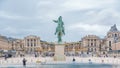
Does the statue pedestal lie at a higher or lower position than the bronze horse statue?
lower

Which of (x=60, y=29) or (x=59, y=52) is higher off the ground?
(x=60, y=29)

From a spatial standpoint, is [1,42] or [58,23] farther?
[1,42]

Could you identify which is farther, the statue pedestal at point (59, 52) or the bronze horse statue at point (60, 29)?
the bronze horse statue at point (60, 29)

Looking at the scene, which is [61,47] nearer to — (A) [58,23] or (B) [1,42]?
(A) [58,23]

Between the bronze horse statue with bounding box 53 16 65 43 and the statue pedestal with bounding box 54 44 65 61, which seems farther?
the bronze horse statue with bounding box 53 16 65 43

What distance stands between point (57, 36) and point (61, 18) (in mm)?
3122

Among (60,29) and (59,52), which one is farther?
(60,29)

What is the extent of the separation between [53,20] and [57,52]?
209 inches

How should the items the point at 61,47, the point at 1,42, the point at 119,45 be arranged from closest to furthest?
the point at 61,47 → the point at 119,45 → the point at 1,42

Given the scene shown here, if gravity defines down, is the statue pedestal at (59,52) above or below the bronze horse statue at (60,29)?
below

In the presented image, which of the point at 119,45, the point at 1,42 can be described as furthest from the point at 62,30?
the point at 1,42

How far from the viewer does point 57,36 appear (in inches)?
2469

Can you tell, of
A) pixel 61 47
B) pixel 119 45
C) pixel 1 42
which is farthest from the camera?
pixel 1 42

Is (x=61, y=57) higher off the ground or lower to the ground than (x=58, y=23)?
lower
